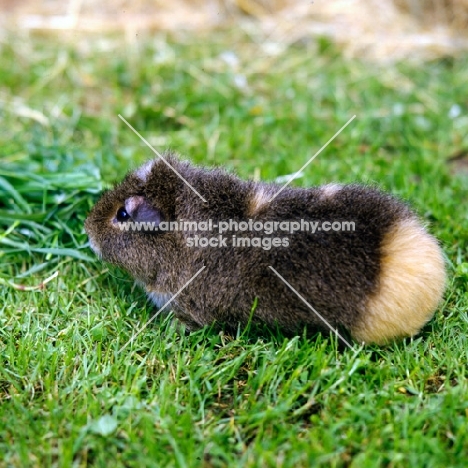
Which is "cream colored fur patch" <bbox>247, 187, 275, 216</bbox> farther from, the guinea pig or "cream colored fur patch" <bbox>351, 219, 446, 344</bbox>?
"cream colored fur patch" <bbox>351, 219, 446, 344</bbox>

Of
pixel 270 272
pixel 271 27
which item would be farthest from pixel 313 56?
pixel 270 272

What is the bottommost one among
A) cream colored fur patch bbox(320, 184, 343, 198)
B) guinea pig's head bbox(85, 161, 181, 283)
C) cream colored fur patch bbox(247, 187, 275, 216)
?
guinea pig's head bbox(85, 161, 181, 283)

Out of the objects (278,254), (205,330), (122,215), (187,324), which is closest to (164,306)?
(187,324)

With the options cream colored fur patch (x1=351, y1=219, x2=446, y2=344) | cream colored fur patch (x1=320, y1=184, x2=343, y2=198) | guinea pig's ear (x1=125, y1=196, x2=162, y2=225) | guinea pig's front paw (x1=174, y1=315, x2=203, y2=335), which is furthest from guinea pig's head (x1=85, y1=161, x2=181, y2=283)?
cream colored fur patch (x1=351, y1=219, x2=446, y2=344)

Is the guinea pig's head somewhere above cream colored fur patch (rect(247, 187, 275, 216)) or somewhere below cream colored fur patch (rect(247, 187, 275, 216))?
below

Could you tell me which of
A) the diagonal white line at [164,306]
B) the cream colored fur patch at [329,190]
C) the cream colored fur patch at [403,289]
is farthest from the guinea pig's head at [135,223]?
the cream colored fur patch at [403,289]

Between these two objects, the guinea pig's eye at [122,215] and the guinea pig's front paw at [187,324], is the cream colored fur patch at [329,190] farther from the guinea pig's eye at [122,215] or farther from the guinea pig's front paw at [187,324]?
the guinea pig's eye at [122,215]

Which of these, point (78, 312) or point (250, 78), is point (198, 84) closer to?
point (250, 78)
